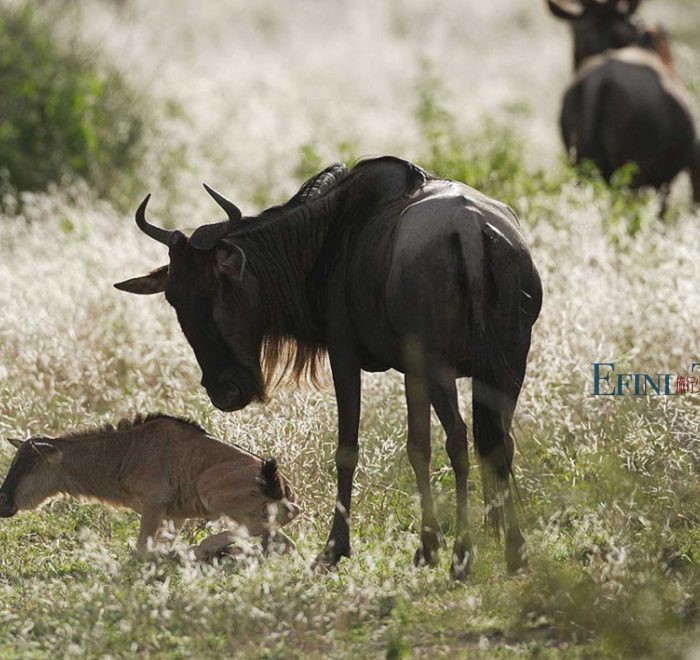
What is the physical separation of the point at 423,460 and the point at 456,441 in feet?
1.26

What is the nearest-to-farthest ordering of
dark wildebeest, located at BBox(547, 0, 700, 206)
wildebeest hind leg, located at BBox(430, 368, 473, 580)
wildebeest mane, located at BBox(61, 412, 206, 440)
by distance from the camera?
1. wildebeest hind leg, located at BBox(430, 368, 473, 580)
2. wildebeest mane, located at BBox(61, 412, 206, 440)
3. dark wildebeest, located at BBox(547, 0, 700, 206)

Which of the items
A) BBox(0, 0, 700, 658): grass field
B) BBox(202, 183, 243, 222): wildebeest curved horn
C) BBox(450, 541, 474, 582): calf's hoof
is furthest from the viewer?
BBox(202, 183, 243, 222): wildebeest curved horn

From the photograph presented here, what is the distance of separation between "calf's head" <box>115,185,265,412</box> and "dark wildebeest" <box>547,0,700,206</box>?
293 inches

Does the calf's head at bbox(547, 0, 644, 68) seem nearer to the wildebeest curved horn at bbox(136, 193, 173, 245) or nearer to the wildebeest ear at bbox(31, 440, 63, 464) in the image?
the wildebeest curved horn at bbox(136, 193, 173, 245)

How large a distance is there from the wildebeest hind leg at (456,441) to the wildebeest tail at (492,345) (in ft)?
0.23

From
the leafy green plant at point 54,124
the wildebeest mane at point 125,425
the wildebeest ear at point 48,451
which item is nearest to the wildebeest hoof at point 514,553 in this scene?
the wildebeest mane at point 125,425

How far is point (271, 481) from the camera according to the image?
6352mm

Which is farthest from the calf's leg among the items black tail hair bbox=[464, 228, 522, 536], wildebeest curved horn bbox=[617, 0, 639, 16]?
wildebeest curved horn bbox=[617, 0, 639, 16]

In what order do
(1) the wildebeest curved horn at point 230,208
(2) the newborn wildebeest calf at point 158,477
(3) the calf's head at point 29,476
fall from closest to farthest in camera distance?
(1) the wildebeest curved horn at point 230,208, (2) the newborn wildebeest calf at point 158,477, (3) the calf's head at point 29,476

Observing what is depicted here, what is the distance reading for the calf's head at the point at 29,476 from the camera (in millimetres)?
6668

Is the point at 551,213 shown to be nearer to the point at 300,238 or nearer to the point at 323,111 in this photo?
the point at 300,238

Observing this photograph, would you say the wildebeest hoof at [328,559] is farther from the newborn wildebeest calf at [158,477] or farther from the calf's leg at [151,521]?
the calf's leg at [151,521]

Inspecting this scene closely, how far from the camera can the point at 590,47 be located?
51.1 ft

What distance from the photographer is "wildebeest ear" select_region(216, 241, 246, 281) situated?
6.32 m
